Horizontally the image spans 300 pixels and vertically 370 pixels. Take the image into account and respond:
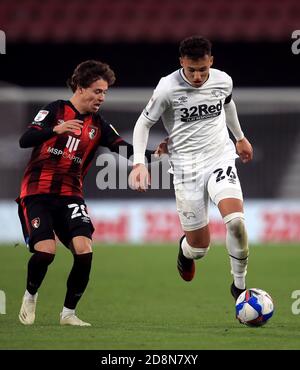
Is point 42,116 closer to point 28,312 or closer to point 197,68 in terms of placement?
point 197,68

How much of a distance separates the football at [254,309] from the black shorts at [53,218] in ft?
4.79

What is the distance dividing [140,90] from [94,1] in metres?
2.75

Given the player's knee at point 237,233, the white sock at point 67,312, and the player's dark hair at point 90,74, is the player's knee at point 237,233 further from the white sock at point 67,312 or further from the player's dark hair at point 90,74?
the player's dark hair at point 90,74

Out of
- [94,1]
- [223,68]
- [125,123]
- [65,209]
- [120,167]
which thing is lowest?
[65,209]

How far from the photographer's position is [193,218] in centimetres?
920

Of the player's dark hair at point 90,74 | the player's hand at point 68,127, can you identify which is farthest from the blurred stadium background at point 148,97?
the player's hand at point 68,127

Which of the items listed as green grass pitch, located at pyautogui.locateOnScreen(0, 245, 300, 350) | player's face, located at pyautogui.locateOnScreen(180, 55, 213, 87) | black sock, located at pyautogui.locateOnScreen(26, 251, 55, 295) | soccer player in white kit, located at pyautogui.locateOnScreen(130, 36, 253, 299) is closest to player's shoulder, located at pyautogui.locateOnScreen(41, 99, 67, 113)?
soccer player in white kit, located at pyautogui.locateOnScreen(130, 36, 253, 299)

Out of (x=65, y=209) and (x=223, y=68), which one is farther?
(x=223, y=68)

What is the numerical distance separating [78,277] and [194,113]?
184 cm

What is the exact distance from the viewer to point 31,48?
76.7ft
